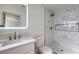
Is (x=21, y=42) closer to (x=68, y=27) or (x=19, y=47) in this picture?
(x=19, y=47)

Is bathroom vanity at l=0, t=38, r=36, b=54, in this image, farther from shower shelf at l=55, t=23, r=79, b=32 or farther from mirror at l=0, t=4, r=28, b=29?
shower shelf at l=55, t=23, r=79, b=32

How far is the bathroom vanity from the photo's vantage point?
1.00 m

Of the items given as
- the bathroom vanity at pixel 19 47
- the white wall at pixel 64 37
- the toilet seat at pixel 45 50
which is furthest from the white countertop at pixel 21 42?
the white wall at pixel 64 37

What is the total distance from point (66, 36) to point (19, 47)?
71 centimetres

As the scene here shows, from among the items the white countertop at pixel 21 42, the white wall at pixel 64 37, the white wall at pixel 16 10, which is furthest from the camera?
the white wall at pixel 64 37

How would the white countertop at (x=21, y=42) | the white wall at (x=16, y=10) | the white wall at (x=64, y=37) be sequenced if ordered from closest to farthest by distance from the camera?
the white countertop at (x=21, y=42) < the white wall at (x=16, y=10) < the white wall at (x=64, y=37)

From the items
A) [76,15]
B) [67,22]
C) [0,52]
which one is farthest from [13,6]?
[76,15]

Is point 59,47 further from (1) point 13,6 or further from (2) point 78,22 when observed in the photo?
(1) point 13,6

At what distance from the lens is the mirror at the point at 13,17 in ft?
3.71

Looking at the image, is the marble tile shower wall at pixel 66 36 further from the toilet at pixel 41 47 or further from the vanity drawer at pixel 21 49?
the vanity drawer at pixel 21 49

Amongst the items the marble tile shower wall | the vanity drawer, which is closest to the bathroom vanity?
the vanity drawer

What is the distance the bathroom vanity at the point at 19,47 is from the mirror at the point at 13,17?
8.0 inches

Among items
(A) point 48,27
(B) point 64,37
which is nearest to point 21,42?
(A) point 48,27

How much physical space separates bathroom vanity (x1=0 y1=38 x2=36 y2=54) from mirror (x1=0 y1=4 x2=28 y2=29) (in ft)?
0.67
